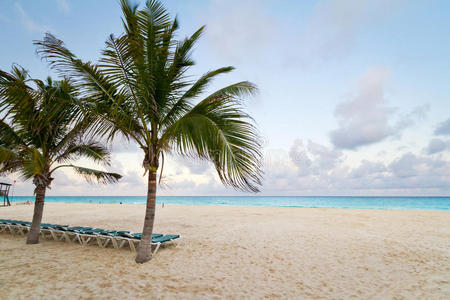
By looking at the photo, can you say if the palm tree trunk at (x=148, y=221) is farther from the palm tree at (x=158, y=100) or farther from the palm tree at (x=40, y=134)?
the palm tree at (x=40, y=134)

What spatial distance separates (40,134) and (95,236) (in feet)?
11.5

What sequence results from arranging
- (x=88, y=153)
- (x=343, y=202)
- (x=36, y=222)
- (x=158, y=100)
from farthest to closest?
1. (x=343, y=202)
2. (x=88, y=153)
3. (x=36, y=222)
4. (x=158, y=100)

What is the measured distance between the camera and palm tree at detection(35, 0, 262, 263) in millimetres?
4016

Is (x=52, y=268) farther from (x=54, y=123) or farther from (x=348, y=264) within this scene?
(x=348, y=264)

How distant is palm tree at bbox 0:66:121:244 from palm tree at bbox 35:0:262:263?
24.4 inches

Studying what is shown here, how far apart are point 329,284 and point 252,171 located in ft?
10.00

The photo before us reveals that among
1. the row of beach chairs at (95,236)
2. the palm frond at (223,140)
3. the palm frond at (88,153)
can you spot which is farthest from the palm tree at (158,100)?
the palm frond at (88,153)

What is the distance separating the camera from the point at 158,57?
520cm

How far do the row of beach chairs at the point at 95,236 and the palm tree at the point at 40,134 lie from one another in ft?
2.53

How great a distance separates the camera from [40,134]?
7.36 m

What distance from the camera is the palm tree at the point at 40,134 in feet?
16.4

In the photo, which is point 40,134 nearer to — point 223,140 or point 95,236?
point 95,236

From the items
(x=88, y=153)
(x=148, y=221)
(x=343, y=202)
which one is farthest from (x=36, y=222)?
(x=343, y=202)

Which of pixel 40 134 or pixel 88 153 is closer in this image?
pixel 40 134
